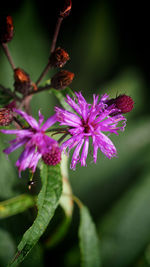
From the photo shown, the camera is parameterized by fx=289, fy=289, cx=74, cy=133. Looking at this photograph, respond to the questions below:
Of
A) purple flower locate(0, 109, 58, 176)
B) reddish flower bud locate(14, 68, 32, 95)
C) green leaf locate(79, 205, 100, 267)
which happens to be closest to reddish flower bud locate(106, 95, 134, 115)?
purple flower locate(0, 109, 58, 176)

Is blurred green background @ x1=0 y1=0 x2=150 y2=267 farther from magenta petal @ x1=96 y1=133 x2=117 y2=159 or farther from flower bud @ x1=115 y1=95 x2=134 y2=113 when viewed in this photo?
flower bud @ x1=115 y1=95 x2=134 y2=113

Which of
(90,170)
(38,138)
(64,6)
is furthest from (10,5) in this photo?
(38,138)

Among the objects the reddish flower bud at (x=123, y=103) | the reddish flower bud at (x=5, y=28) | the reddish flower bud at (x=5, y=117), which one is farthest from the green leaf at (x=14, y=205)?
the reddish flower bud at (x=5, y=28)

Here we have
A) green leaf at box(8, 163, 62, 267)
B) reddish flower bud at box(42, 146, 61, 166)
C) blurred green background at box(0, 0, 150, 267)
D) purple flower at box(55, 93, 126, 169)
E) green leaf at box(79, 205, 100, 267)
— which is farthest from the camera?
blurred green background at box(0, 0, 150, 267)

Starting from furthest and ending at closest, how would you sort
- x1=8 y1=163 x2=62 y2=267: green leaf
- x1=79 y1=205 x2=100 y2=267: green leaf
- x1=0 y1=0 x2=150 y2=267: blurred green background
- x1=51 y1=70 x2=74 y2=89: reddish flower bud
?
x1=0 y1=0 x2=150 y2=267: blurred green background → x1=79 y1=205 x2=100 y2=267: green leaf → x1=51 y1=70 x2=74 y2=89: reddish flower bud → x1=8 y1=163 x2=62 y2=267: green leaf

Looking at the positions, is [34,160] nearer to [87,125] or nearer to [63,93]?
[87,125]

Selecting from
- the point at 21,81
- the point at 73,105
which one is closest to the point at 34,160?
the point at 73,105

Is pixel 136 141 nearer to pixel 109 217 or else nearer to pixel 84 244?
pixel 109 217
